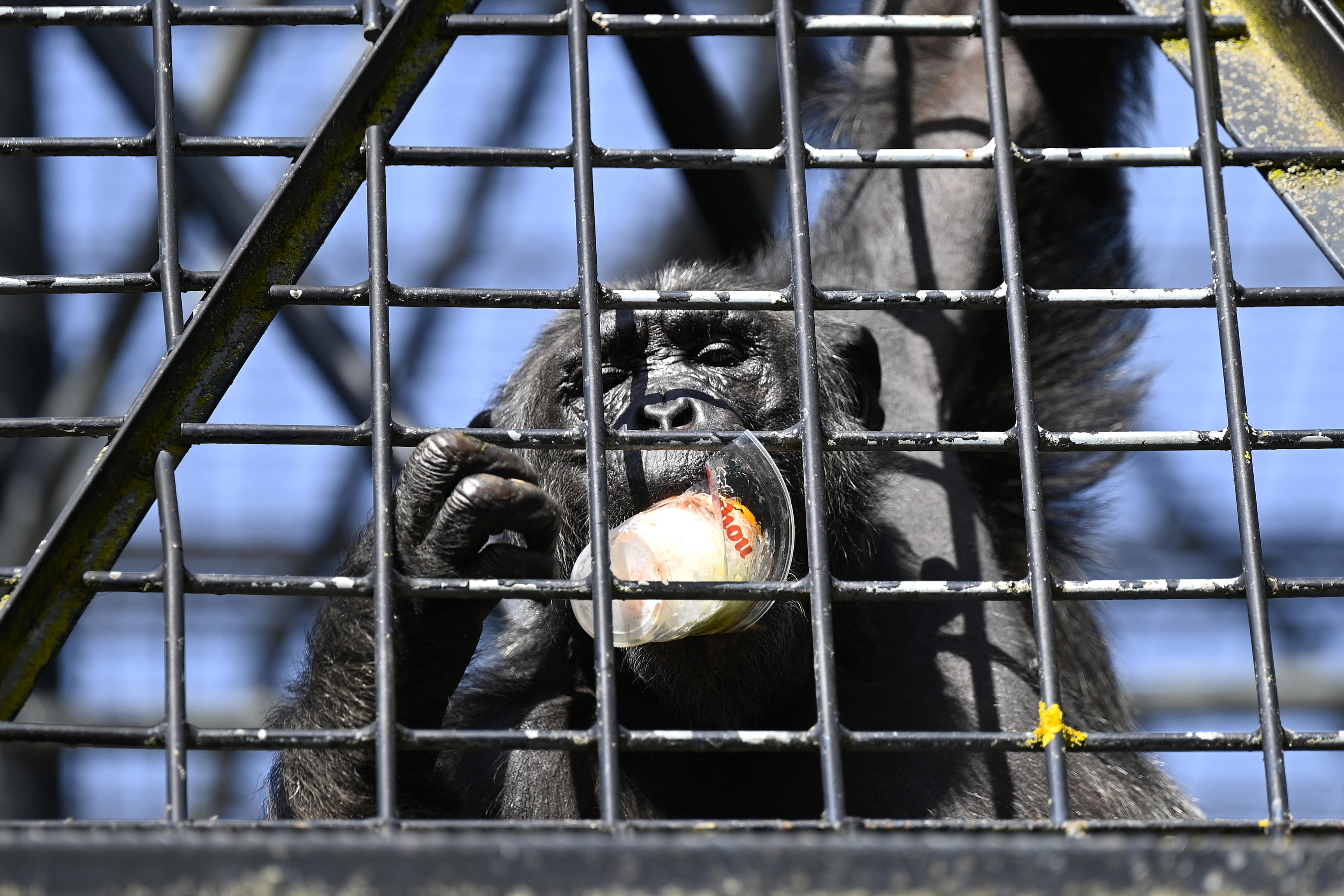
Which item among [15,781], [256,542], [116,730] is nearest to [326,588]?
[116,730]

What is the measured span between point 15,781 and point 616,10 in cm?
428

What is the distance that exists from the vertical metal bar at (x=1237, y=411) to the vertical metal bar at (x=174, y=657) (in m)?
1.16

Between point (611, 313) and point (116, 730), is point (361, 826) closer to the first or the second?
point (116, 730)

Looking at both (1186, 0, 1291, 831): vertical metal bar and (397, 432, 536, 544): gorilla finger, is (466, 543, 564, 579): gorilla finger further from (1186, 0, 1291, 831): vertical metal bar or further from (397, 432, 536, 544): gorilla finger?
(1186, 0, 1291, 831): vertical metal bar

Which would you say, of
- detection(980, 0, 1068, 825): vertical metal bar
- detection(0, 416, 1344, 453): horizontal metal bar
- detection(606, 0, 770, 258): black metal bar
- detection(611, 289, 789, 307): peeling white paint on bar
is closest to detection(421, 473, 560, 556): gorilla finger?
detection(0, 416, 1344, 453): horizontal metal bar

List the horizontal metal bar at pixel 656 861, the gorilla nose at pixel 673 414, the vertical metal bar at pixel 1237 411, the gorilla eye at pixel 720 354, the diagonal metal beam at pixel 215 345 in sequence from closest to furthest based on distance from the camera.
A: the horizontal metal bar at pixel 656 861 < the vertical metal bar at pixel 1237 411 < the diagonal metal beam at pixel 215 345 < the gorilla nose at pixel 673 414 < the gorilla eye at pixel 720 354

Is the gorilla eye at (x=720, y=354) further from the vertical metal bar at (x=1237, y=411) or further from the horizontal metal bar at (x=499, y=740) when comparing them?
the horizontal metal bar at (x=499, y=740)

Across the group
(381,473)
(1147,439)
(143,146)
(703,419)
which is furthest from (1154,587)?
(143,146)

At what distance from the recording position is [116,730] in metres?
1.58

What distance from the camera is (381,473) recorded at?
5.66ft

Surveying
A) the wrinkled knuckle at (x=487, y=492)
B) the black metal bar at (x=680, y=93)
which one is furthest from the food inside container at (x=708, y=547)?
the black metal bar at (x=680, y=93)

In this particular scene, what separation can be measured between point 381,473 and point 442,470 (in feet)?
1.80

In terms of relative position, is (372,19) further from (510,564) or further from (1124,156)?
(1124,156)

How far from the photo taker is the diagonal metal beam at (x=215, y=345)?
1.76 meters
